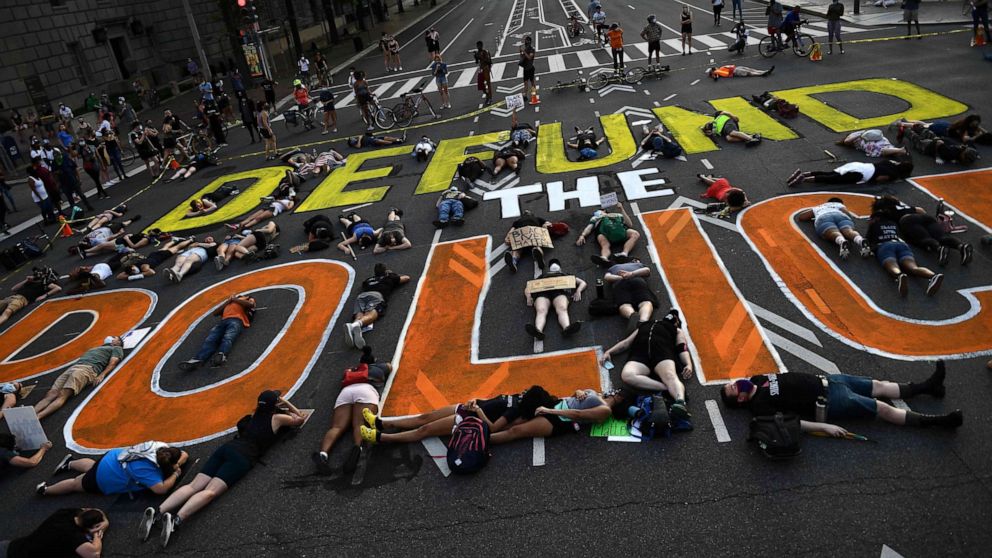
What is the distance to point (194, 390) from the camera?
10570mm

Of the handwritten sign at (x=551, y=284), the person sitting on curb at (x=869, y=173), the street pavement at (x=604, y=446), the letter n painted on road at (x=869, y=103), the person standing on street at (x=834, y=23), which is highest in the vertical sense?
the person standing on street at (x=834, y=23)

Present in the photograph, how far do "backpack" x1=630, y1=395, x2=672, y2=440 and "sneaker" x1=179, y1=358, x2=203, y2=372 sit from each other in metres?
7.98

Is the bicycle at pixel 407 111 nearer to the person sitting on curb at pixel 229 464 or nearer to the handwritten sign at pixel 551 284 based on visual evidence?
the handwritten sign at pixel 551 284

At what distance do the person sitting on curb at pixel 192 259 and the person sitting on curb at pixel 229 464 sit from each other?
761 centimetres

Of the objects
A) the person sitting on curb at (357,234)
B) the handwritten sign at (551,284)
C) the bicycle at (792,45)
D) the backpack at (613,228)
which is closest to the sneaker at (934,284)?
the backpack at (613,228)

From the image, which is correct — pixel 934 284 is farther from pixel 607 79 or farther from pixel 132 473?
pixel 607 79

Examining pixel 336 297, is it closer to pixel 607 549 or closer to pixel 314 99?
pixel 607 549

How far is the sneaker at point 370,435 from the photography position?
8.38m

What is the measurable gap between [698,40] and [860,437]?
28.3 metres

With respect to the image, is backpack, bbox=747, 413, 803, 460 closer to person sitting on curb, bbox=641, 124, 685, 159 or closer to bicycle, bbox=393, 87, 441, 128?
person sitting on curb, bbox=641, 124, 685, 159

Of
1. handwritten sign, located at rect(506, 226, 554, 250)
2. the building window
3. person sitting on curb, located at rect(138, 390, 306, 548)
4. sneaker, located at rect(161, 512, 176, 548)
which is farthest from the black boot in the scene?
the building window

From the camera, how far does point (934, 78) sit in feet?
64.2

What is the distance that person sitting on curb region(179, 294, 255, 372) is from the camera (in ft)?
36.4

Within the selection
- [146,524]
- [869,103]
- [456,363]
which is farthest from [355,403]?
[869,103]
